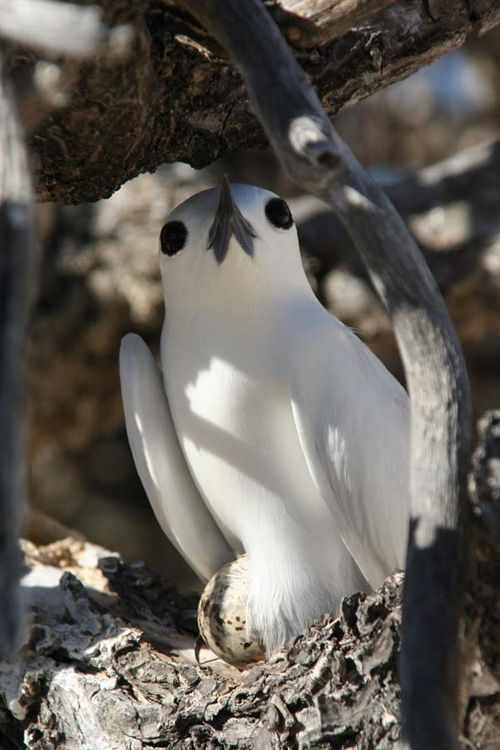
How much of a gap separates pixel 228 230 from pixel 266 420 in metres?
0.43

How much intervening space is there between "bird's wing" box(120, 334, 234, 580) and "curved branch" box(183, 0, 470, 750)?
3.35 feet

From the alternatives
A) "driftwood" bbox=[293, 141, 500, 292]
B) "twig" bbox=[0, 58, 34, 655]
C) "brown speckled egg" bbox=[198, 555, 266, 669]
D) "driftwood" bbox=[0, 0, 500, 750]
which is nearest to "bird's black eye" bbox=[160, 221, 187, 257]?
"driftwood" bbox=[0, 0, 500, 750]

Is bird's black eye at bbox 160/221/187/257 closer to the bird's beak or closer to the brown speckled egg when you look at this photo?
the bird's beak

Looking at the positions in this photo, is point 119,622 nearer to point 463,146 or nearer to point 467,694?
point 467,694

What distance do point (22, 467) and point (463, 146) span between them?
573cm

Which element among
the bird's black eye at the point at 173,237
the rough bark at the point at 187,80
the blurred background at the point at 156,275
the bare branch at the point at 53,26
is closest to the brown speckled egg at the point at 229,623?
the bird's black eye at the point at 173,237

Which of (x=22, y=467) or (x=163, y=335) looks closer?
(x=22, y=467)

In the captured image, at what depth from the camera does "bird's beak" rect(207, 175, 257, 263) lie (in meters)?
2.66

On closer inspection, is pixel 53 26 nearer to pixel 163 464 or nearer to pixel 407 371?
pixel 407 371

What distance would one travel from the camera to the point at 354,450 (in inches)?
96.3

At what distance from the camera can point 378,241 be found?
1.84 m

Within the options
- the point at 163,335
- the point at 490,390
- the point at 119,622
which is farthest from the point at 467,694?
the point at 490,390

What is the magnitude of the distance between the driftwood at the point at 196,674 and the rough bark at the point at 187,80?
88 cm

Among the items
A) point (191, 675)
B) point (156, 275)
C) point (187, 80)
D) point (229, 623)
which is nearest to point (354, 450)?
point (229, 623)
